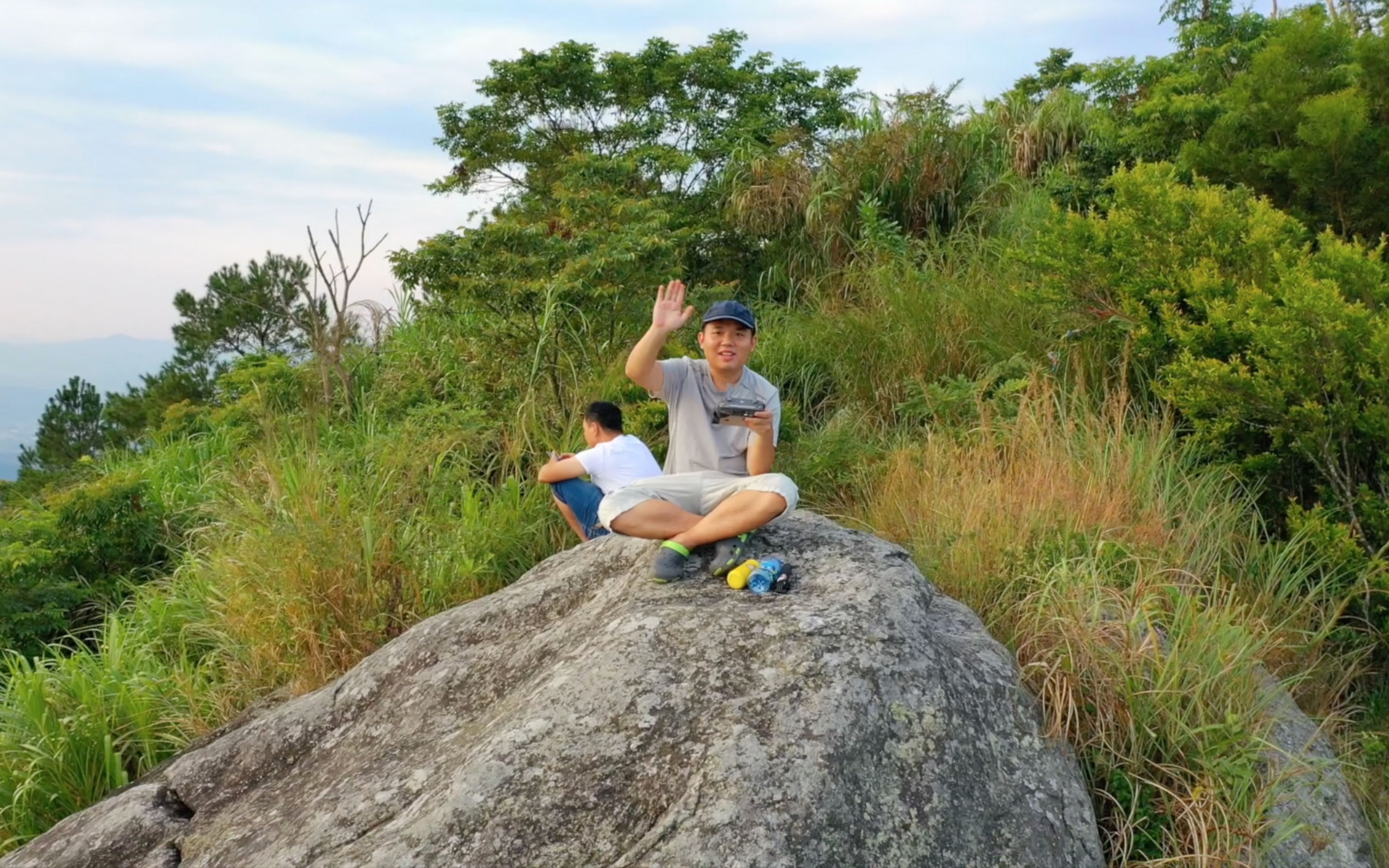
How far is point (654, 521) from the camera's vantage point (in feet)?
15.2

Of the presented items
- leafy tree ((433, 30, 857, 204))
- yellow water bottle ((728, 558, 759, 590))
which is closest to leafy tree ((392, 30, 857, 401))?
leafy tree ((433, 30, 857, 204))

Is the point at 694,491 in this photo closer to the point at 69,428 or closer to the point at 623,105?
the point at 623,105

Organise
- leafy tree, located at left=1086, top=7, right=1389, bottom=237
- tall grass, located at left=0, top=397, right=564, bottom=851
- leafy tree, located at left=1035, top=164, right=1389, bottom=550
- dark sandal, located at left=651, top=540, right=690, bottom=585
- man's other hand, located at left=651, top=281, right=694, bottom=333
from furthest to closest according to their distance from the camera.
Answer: leafy tree, located at left=1086, top=7, right=1389, bottom=237 < leafy tree, located at left=1035, top=164, right=1389, bottom=550 < tall grass, located at left=0, top=397, right=564, bottom=851 < man's other hand, located at left=651, top=281, right=694, bottom=333 < dark sandal, located at left=651, top=540, right=690, bottom=585

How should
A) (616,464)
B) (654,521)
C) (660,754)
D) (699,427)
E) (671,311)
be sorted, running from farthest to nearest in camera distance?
(616,464) → (699,427) → (671,311) → (654,521) → (660,754)

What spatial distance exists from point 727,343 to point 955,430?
2791 millimetres

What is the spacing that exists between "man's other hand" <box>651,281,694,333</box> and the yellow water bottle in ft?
3.45

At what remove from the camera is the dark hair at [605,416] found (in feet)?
20.7

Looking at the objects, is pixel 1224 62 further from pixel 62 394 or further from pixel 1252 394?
pixel 62 394

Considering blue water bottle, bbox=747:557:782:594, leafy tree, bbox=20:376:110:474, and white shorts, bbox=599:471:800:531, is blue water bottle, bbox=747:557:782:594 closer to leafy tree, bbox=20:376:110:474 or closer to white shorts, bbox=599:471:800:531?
white shorts, bbox=599:471:800:531

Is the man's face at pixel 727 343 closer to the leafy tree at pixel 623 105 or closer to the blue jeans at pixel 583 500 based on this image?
the blue jeans at pixel 583 500

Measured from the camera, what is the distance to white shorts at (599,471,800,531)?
4582 millimetres

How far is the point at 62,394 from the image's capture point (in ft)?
69.6

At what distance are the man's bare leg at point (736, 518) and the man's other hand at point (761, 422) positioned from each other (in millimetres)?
407

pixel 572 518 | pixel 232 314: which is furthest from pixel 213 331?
pixel 572 518
